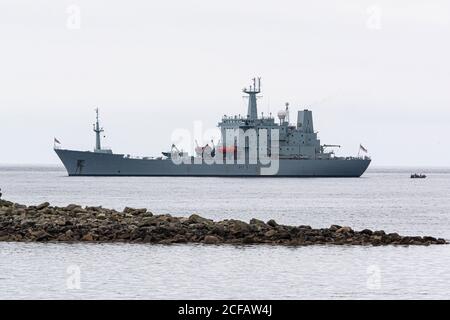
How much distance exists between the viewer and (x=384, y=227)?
1905 inches

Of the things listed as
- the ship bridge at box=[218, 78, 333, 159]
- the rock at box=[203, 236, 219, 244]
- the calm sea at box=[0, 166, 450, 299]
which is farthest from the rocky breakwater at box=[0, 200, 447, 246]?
the ship bridge at box=[218, 78, 333, 159]

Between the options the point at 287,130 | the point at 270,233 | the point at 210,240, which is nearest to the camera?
the point at 210,240

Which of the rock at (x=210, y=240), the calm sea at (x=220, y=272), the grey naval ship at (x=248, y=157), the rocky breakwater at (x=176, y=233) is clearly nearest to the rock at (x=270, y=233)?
the rocky breakwater at (x=176, y=233)

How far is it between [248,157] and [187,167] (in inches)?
387

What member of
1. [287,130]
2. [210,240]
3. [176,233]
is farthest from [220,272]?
[287,130]

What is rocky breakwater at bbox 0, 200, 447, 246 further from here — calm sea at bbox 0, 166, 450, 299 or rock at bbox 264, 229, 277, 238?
calm sea at bbox 0, 166, 450, 299

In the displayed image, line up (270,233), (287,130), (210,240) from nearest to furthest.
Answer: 1. (210,240)
2. (270,233)
3. (287,130)

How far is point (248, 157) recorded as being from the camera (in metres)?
125

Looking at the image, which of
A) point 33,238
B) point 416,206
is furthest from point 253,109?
point 33,238

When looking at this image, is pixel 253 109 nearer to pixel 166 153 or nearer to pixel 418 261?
pixel 166 153

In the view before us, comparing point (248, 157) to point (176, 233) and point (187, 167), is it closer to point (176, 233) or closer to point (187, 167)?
point (187, 167)

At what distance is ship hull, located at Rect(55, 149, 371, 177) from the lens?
126m

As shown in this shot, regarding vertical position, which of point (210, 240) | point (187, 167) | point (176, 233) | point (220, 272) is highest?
point (187, 167)
